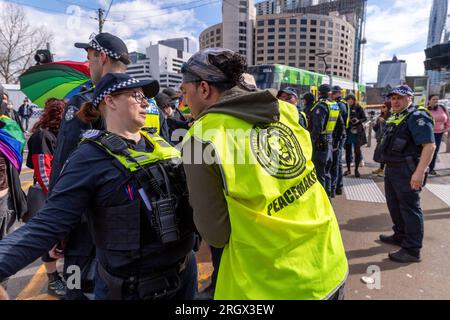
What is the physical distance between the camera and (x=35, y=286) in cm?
320

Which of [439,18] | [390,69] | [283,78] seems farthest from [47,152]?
[390,69]

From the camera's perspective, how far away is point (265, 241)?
1.13 metres

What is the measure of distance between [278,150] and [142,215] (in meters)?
0.70

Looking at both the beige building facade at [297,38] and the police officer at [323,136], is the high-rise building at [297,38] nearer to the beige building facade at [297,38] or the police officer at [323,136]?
the beige building facade at [297,38]

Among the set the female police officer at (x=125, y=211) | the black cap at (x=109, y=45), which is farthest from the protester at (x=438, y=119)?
the female police officer at (x=125, y=211)

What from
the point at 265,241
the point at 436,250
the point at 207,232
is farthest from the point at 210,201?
the point at 436,250

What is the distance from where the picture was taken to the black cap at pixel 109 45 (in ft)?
7.44

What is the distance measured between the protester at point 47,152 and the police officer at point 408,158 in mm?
3741

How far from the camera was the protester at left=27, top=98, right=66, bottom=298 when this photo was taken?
2826mm

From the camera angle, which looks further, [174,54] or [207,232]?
[174,54]

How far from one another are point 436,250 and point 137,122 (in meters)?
3.99

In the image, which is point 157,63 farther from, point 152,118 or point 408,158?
point 408,158

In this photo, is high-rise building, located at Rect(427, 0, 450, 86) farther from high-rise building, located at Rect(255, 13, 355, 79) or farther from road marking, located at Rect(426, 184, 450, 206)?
high-rise building, located at Rect(255, 13, 355, 79)

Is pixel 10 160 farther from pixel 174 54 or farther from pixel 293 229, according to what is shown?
pixel 174 54
